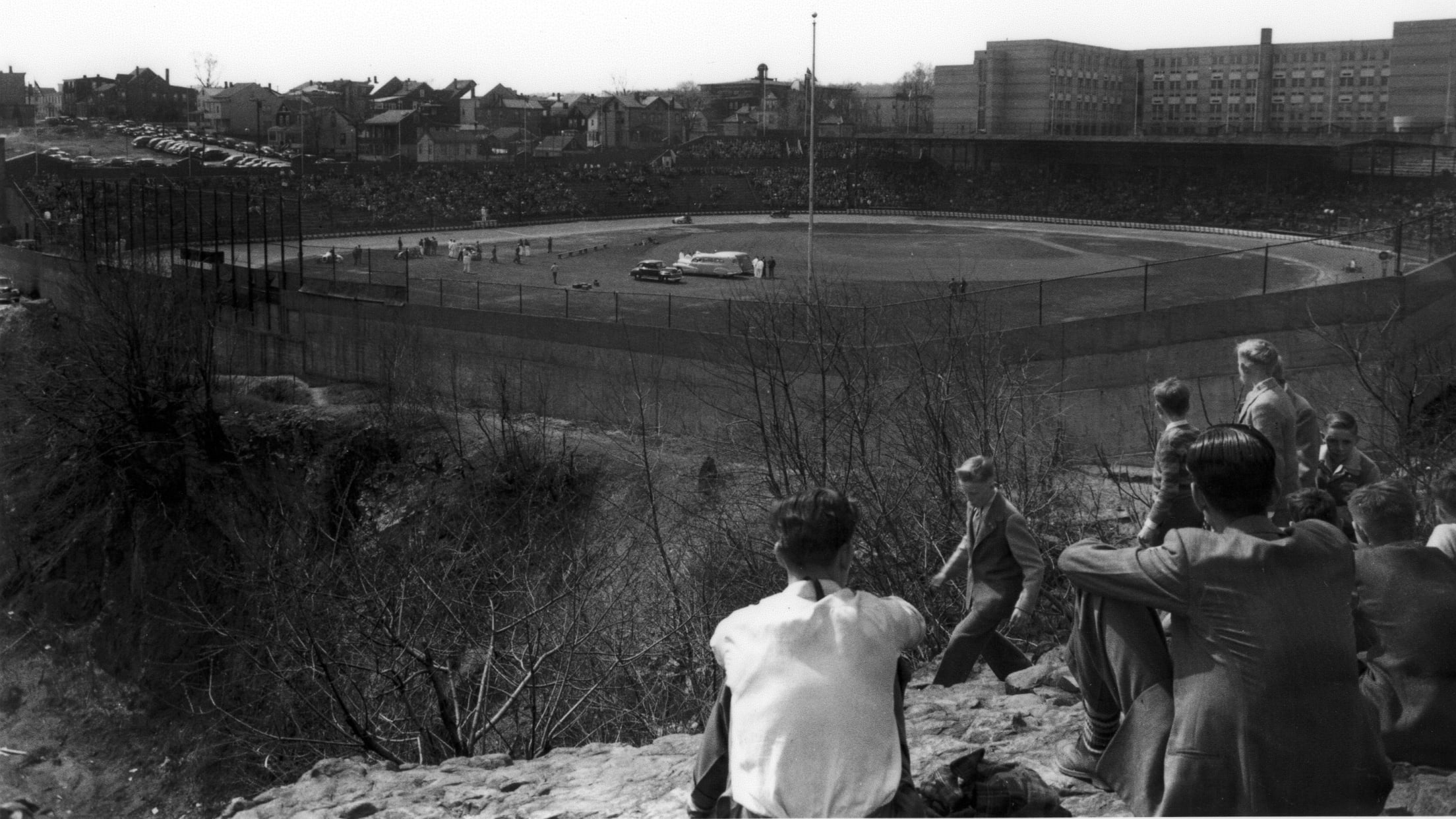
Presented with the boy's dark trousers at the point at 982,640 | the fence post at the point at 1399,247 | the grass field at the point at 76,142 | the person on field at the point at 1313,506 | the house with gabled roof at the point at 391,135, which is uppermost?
the house with gabled roof at the point at 391,135

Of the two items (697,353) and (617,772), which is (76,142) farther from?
(617,772)

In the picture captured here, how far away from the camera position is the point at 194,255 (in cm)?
4334

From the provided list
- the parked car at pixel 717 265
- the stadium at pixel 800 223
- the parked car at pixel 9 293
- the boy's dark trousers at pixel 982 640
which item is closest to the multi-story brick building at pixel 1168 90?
the stadium at pixel 800 223

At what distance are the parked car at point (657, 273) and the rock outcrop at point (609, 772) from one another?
45377 mm

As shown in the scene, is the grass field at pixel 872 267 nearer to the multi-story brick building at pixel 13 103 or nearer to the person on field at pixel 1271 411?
the person on field at pixel 1271 411

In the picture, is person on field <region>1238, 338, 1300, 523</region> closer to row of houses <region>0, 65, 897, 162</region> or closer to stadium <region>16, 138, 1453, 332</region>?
stadium <region>16, 138, 1453, 332</region>

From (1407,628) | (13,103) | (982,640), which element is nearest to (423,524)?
(982,640)

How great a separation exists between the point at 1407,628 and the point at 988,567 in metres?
2.04

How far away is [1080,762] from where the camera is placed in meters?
4.81

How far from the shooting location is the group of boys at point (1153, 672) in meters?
3.44

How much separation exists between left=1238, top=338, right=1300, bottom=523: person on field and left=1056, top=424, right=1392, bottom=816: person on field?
304 centimetres

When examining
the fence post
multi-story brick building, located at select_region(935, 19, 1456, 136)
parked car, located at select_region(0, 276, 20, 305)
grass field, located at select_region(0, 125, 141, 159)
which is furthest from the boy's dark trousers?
multi-story brick building, located at select_region(935, 19, 1456, 136)

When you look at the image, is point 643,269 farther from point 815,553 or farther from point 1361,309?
point 815,553

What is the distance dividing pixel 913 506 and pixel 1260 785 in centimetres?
1032
